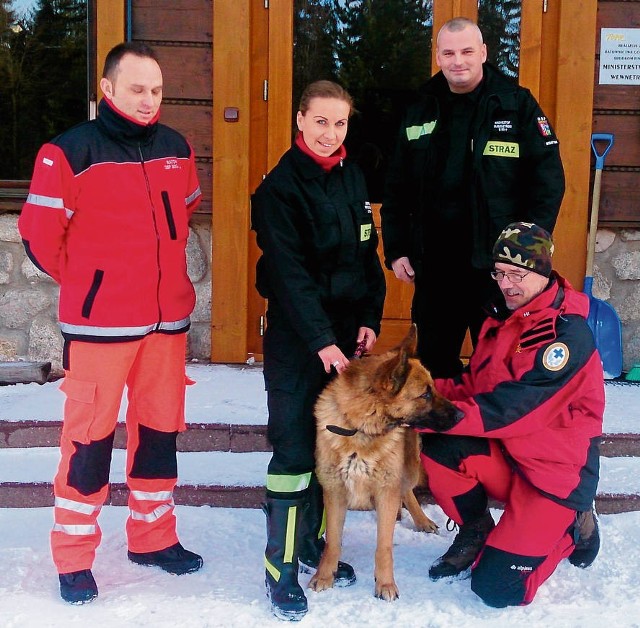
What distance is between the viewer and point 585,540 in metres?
3.12

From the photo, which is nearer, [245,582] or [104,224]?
[104,224]

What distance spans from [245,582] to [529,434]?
1.25 m

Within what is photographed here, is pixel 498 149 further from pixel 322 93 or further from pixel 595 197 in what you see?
pixel 595 197

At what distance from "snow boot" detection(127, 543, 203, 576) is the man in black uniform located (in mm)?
1314

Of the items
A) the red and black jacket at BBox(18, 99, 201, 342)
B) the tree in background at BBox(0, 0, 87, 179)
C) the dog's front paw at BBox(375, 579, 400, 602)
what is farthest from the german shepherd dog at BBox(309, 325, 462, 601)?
the tree in background at BBox(0, 0, 87, 179)

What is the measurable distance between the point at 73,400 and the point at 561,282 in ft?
6.20

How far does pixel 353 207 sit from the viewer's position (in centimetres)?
291

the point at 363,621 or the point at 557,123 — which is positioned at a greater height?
the point at 557,123

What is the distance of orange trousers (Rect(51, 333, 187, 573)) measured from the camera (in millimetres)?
2840

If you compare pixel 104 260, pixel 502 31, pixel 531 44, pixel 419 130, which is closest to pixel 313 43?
pixel 502 31

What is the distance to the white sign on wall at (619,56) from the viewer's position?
4961 mm

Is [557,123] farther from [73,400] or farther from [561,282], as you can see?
[73,400]

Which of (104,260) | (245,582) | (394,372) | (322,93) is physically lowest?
(245,582)

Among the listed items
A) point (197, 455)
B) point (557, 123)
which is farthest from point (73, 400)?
point (557, 123)
